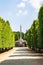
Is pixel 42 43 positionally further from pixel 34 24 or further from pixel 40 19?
pixel 34 24

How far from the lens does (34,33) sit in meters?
78.8

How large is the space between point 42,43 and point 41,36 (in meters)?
1.66

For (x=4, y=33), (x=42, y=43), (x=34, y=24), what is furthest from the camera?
(x=34, y=24)

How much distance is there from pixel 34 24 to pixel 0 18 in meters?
11.2

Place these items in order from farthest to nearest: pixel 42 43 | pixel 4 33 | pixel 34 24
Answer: pixel 34 24 < pixel 4 33 < pixel 42 43

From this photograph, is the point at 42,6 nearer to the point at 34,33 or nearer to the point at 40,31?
the point at 40,31

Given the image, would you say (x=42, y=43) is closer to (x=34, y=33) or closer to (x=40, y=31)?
(x=40, y=31)

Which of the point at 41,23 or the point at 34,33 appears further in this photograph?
the point at 34,33

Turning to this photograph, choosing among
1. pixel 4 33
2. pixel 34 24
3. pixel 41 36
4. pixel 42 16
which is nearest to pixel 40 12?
pixel 42 16

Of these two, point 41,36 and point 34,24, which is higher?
point 34,24

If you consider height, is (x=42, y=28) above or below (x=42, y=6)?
below

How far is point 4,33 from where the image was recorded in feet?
247

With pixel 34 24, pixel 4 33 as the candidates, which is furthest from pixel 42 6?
pixel 34 24

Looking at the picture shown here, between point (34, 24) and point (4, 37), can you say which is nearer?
point (4, 37)
